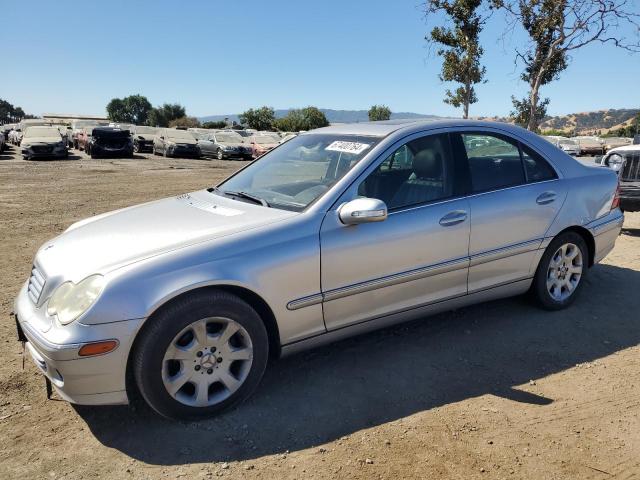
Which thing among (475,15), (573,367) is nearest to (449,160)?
(573,367)

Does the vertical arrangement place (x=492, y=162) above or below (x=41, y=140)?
below

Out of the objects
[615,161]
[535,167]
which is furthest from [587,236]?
[615,161]

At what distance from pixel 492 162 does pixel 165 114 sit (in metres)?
87.0

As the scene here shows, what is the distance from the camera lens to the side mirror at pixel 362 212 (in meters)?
3.08

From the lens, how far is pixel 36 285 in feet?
10.1

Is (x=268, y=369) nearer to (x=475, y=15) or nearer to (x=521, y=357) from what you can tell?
(x=521, y=357)

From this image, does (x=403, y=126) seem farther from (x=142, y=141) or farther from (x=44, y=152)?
(x=142, y=141)

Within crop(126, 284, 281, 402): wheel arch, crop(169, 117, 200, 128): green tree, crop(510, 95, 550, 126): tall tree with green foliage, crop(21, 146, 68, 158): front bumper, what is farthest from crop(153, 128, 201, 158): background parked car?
crop(169, 117, 200, 128): green tree

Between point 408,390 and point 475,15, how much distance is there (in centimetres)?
1804

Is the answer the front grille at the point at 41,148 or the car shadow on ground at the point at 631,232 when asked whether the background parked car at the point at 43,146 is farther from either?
the car shadow on ground at the point at 631,232

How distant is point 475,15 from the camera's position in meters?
18.3

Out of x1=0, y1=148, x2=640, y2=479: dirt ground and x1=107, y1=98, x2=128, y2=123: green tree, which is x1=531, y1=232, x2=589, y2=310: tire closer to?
x1=0, y1=148, x2=640, y2=479: dirt ground

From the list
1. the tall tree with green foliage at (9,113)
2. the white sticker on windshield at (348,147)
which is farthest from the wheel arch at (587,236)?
the tall tree with green foliage at (9,113)

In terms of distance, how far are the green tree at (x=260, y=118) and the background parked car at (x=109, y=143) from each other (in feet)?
130
